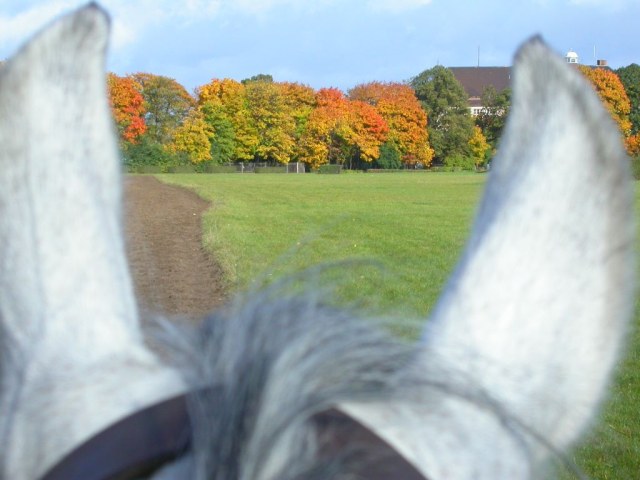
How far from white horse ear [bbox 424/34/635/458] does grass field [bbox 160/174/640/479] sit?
11cm

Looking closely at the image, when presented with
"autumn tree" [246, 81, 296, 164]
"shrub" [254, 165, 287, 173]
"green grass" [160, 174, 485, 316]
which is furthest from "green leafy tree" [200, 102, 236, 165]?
"green grass" [160, 174, 485, 316]

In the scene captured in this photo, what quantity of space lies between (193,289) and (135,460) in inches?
364

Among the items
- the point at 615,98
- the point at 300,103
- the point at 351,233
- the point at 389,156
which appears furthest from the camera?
the point at 389,156

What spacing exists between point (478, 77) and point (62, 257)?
381 feet

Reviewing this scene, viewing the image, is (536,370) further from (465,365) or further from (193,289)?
(193,289)

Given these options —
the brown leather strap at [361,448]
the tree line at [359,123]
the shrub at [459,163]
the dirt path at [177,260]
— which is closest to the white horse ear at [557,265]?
the brown leather strap at [361,448]

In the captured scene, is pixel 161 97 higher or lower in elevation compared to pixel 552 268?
higher

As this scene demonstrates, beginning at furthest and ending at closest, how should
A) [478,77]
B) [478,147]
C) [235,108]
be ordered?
1. [478,77]
2. [478,147]
3. [235,108]

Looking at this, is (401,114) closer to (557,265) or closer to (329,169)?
(329,169)

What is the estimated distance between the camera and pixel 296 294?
1051 millimetres

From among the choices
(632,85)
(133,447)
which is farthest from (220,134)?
(133,447)

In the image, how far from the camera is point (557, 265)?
3.84 ft

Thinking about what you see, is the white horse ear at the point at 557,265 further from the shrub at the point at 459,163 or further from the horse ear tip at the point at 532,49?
the shrub at the point at 459,163

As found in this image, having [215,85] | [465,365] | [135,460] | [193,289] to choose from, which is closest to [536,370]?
[465,365]
